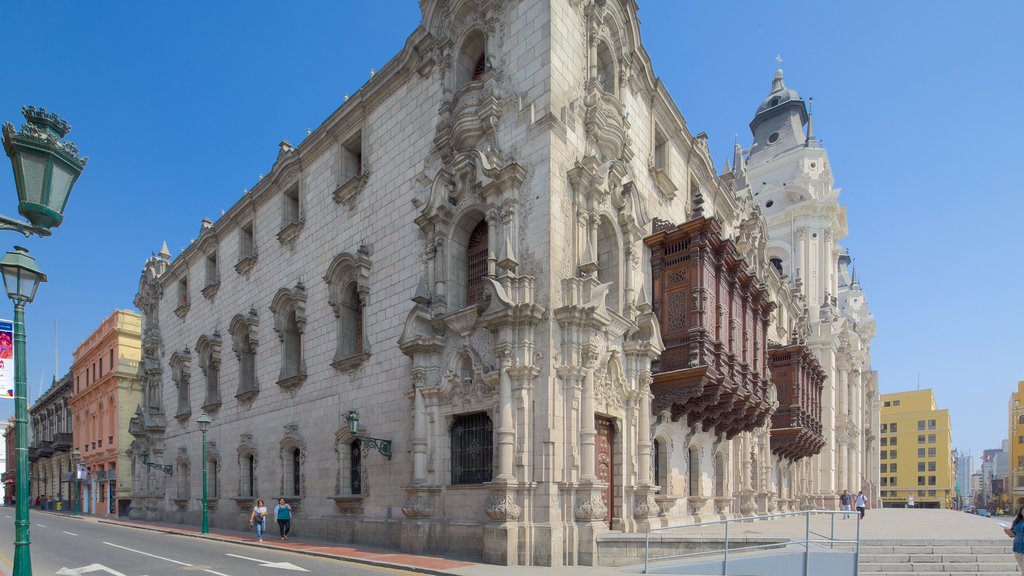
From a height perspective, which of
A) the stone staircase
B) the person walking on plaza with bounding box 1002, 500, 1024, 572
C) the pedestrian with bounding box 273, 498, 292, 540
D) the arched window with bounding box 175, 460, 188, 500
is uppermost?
the person walking on plaza with bounding box 1002, 500, 1024, 572

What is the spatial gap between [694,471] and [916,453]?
102 metres

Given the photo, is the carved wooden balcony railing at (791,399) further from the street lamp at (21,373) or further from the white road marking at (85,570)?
the street lamp at (21,373)

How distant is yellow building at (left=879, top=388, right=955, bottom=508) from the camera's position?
101375 mm

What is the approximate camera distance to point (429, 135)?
1858 centimetres

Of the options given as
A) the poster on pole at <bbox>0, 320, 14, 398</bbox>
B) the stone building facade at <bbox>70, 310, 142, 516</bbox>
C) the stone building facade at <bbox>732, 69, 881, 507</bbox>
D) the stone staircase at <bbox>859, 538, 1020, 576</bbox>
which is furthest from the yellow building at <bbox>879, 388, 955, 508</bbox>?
the poster on pole at <bbox>0, 320, 14, 398</bbox>

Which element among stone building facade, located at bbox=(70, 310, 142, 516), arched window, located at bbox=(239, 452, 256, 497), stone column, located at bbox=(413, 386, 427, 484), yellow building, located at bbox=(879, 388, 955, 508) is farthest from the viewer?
yellow building, located at bbox=(879, 388, 955, 508)

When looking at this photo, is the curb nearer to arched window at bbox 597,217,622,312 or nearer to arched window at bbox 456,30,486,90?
arched window at bbox 597,217,622,312

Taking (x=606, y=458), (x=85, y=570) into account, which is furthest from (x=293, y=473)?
(x=606, y=458)

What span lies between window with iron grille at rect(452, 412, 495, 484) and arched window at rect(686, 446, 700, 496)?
8107 millimetres

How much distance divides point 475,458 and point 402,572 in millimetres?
3139

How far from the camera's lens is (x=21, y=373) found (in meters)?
5.89

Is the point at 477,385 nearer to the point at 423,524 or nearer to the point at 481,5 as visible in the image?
the point at 423,524

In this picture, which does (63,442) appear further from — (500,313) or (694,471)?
(500,313)

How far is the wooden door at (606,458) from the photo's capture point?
15734 mm
